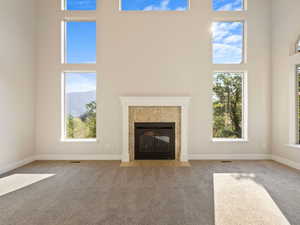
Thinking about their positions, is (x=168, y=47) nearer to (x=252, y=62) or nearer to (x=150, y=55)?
(x=150, y=55)

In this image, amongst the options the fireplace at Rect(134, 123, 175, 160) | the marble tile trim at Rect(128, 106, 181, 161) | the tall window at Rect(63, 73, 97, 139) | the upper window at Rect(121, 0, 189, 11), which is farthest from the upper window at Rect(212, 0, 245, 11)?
the tall window at Rect(63, 73, 97, 139)

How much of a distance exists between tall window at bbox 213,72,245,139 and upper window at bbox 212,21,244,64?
387 millimetres

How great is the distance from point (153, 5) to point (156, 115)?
276cm

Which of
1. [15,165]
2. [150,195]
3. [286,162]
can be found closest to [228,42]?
[286,162]

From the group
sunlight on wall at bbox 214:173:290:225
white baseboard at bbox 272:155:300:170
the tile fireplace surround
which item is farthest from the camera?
the tile fireplace surround

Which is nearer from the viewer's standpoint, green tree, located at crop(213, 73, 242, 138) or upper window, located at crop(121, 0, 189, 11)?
upper window, located at crop(121, 0, 189, 11)

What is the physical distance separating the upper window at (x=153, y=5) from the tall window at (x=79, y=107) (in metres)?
2.01

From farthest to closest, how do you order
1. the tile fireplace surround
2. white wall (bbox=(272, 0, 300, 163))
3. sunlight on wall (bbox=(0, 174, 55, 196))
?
the tile fireplace surround < white wall (bbox=(272, 0, 300, 163)) < sunlight on wall (bbox=(0, 174, 55, 196))

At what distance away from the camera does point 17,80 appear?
4035 millimetres

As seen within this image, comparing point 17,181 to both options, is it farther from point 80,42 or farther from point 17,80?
point 80,42

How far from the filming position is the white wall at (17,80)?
3691 mm

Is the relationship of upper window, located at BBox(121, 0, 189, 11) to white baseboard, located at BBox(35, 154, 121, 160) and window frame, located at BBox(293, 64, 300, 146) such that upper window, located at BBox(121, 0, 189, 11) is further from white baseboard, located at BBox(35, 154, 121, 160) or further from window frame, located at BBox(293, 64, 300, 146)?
white baseboard, located at BBox(35, 154, 121, 160)

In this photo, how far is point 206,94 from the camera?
4.59m

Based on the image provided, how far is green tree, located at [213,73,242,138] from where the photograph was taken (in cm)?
473
